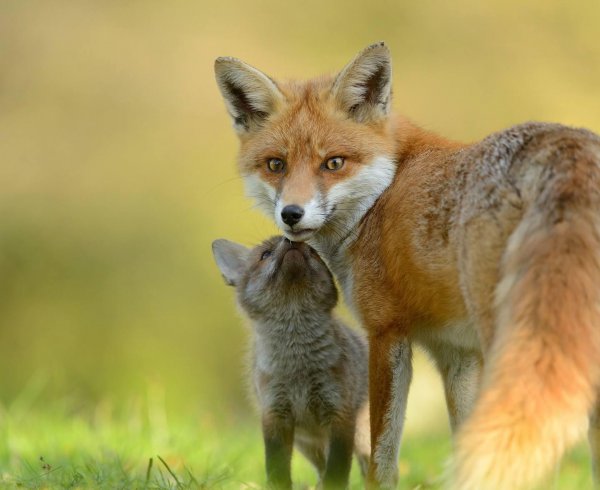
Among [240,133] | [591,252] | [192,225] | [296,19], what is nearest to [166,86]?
[296,19]

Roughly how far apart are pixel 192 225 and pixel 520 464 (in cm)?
1367

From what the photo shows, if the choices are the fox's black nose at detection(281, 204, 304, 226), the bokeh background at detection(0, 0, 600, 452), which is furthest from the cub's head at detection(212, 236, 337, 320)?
the bokeh background at detection(0, 0, 600, 452)

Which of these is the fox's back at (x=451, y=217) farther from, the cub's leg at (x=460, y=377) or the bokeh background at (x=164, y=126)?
the bokeh background at (x=164, y=126)

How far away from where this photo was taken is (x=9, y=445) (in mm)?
7098

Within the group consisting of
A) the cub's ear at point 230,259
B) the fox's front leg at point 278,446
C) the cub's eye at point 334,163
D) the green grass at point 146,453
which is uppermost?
the cub's eye at point 334,163

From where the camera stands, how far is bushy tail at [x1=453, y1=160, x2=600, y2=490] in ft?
12.8

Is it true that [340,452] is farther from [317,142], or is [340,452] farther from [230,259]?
[317,142]

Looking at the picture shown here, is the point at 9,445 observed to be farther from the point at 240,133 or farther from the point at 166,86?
the point at 166,86

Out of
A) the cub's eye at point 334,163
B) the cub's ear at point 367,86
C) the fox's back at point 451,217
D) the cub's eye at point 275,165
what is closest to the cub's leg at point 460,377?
the fox's back at point 451,217

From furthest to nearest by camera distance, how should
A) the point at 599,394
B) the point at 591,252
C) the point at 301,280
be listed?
the point at 301,280, the point at 599,394, the point at 591,252

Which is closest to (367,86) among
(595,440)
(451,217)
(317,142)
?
(317,142)

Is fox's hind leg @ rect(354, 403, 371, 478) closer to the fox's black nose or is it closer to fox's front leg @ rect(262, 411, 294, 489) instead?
fox's front leg @ rect(262, 411, 294, 489)

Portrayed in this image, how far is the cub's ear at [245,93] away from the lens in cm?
699

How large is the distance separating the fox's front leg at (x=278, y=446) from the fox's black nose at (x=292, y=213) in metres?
1.24
